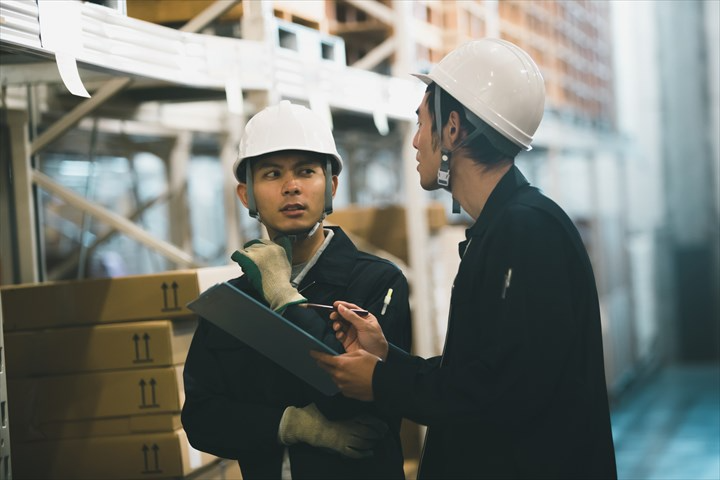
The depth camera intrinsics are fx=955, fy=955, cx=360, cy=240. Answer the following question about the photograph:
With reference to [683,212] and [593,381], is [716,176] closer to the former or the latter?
[683,212]

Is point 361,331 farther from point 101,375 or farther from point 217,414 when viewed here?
point 101,375

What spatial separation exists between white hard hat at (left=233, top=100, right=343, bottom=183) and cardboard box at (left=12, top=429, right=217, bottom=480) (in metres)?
1.39

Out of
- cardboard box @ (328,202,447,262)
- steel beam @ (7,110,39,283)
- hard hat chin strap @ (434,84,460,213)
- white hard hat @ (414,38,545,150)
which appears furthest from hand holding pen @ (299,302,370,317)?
cardboard box @ (328,202,447,262)

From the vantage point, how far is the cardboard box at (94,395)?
359cm

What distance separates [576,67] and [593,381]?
8.56 m

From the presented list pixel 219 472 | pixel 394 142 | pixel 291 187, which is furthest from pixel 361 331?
pixel 394 142

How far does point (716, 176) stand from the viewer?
14.3 metres

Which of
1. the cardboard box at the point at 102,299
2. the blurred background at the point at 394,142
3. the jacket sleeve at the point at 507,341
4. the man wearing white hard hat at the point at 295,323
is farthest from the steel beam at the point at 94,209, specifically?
the jacket sleeve at the point at 507,341

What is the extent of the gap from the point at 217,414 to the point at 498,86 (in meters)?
1.09

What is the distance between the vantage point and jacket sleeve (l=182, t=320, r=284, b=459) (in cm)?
241

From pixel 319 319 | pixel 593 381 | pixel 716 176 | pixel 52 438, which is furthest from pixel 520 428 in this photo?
pixel 716 176

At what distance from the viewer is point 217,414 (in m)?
2.46

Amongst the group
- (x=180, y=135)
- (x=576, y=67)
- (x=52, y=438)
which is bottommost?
(x=52, y=438)

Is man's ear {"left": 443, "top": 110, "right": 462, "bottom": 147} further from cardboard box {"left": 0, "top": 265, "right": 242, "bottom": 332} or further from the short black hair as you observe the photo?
cardboard box {"left": 0, "top": 265, "right": 242, "bottom": 332}
